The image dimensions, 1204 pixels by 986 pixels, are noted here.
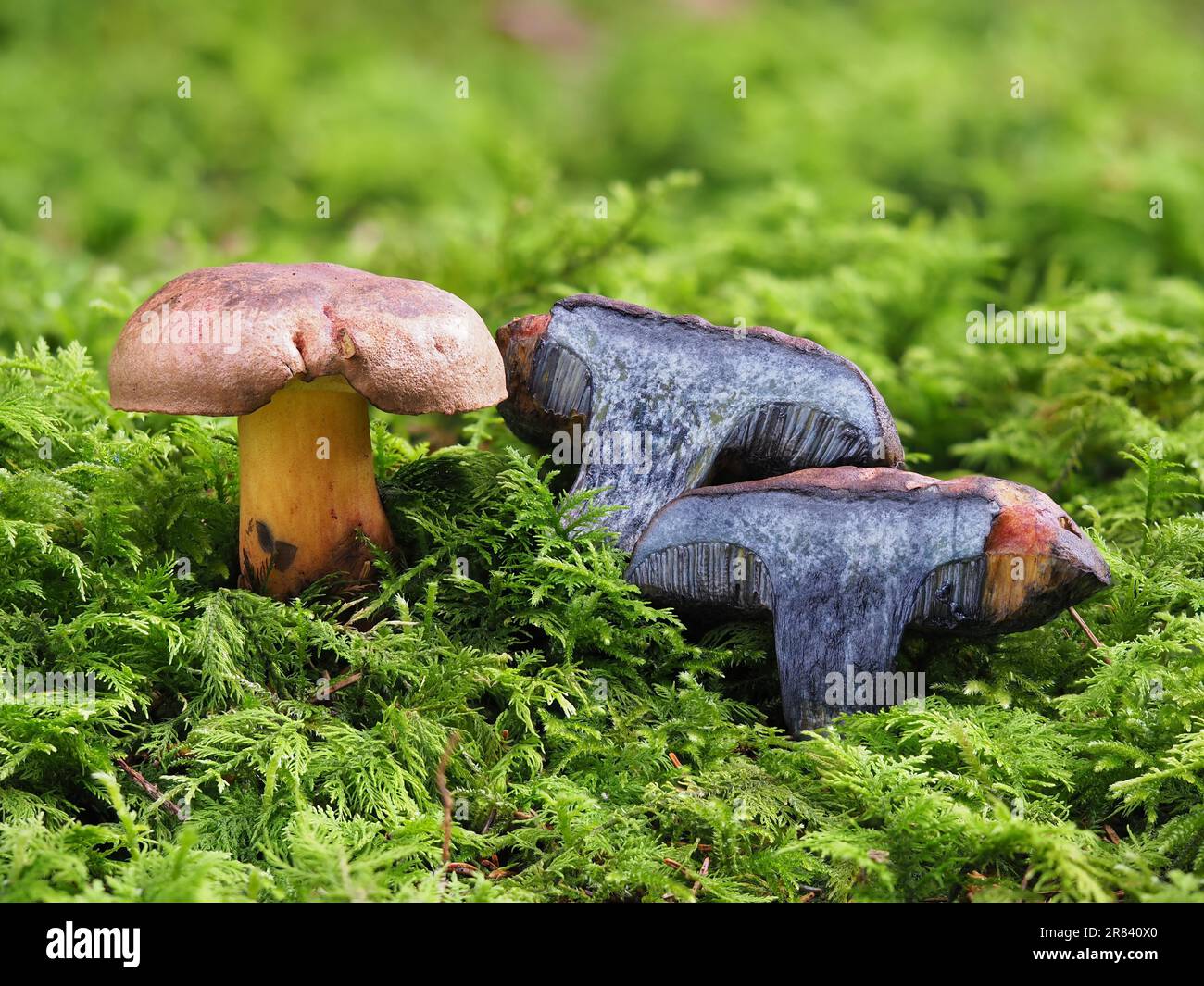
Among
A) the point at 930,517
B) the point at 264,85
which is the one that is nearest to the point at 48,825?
the point at 930,517

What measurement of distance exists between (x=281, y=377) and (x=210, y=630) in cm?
59

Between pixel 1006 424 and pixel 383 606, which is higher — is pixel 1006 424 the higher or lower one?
the higher one

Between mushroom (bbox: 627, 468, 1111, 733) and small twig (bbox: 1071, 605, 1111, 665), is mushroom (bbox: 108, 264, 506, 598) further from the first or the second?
small twig (bbox: 1071, 605, 1111, 665)

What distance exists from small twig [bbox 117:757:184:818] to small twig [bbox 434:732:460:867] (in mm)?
485

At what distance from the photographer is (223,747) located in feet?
7.18

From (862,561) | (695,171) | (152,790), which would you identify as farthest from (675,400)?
(695,171)

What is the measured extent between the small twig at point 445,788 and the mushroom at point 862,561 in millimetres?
592

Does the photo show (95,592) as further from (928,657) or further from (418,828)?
(928,657)

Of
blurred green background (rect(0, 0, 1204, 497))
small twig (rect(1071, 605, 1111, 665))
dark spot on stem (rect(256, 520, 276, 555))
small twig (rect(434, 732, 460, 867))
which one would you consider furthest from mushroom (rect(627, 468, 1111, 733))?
blurred green background (rect(0, 0, 1204, 497))

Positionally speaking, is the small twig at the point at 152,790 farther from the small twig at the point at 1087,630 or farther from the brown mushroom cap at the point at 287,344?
the small twig at the point at 1087,630

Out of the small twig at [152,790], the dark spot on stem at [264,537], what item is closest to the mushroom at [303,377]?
the dark spot on stem at [264,537]

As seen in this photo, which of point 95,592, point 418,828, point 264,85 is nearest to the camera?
point 418,828

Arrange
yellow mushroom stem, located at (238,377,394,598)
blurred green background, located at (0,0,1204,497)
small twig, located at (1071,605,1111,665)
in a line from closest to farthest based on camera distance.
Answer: yellow mushroom stem, located at (238,377,394,598) < small twig, located at (1071,605,1111,665) < blurred green background, located at (0,0,1204,497)

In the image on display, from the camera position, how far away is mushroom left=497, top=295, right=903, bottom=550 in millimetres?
2459
